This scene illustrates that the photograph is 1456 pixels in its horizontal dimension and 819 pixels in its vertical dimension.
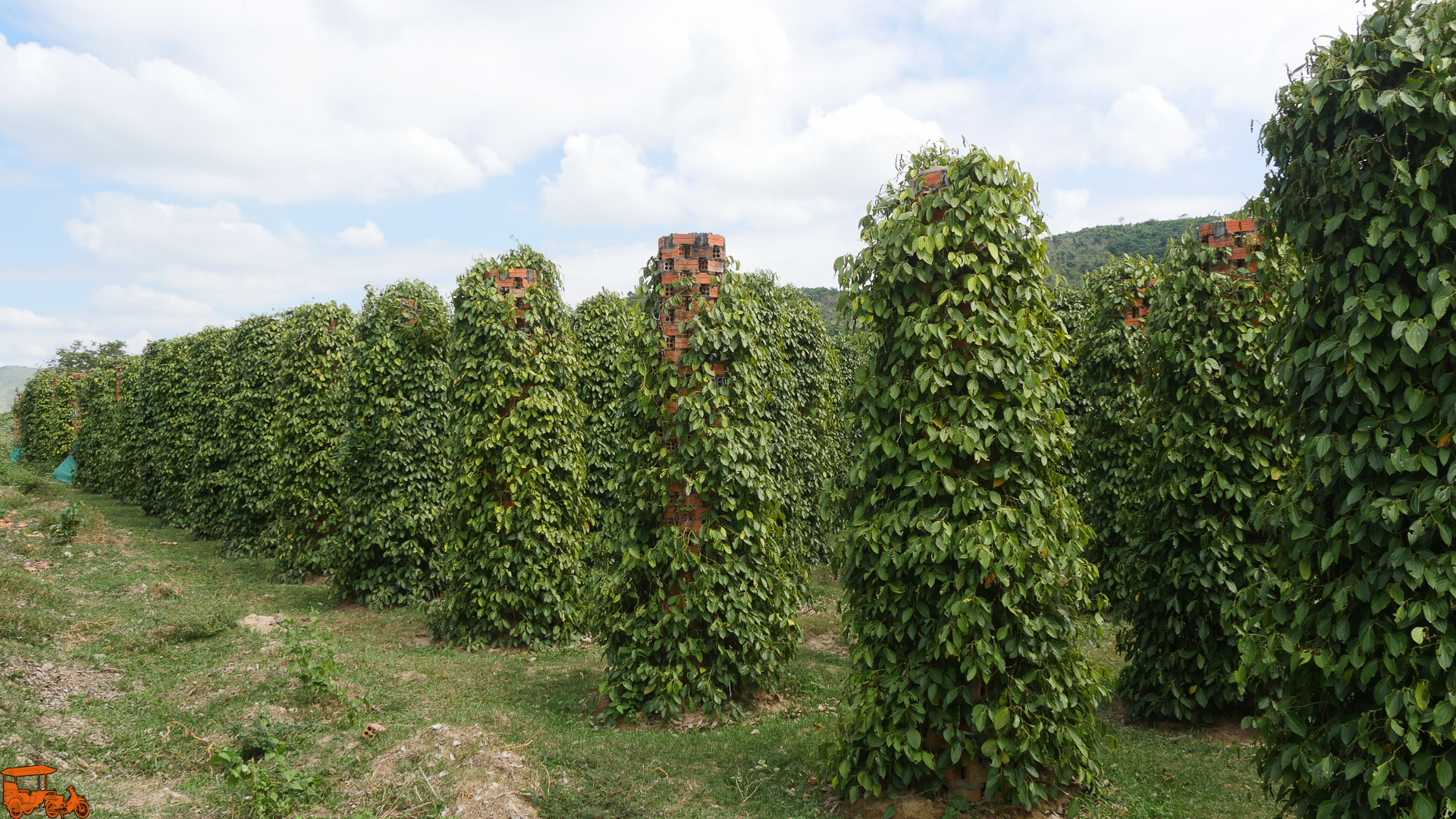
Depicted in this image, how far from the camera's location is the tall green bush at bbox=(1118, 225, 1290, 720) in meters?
5.88

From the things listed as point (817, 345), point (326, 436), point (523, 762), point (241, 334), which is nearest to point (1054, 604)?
point (523, 762)

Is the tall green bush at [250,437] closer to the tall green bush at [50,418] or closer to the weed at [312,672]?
the weed at [312,672]

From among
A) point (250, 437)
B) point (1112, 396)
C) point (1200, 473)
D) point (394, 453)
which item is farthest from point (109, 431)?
point (1200, 473)

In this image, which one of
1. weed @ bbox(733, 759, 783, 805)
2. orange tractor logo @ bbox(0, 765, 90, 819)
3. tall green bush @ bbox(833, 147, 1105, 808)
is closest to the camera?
orange tractor logo @ bbox(0, 765, 90, 819)

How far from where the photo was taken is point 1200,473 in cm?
603

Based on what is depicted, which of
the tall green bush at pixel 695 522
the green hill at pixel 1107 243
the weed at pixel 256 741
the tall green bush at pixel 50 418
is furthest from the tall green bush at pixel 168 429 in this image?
the green hill at pixel 1107 243

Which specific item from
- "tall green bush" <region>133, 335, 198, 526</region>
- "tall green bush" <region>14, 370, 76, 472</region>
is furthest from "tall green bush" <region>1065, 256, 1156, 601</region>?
"tall green bush" <region>14, 370, 76, 472</region>

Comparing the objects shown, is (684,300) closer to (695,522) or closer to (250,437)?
(695,522)

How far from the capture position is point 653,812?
4945 mm

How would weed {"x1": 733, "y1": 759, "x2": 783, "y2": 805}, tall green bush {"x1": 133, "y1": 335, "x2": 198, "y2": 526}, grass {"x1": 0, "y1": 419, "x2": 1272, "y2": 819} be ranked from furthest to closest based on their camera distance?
1. tall green bush {"x1": 133, "y1": 335, "x2": 198, "y2": 526}
2. weed {"x1": 733, "y1": 759, "x2": 783, "y2": 805}
3. grass {"x1": 0, "y1": 419, "x2": 1272, "y2": 819}

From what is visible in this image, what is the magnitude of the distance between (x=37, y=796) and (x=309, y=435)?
8.88 metres

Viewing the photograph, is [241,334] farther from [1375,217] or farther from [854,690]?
[1375,217]

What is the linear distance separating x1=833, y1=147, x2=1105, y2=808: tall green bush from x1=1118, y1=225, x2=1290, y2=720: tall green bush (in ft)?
5.82

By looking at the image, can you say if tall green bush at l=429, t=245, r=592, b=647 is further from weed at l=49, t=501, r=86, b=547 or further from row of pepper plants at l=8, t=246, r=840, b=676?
weed at l=49, t=501, r=86, b=547
